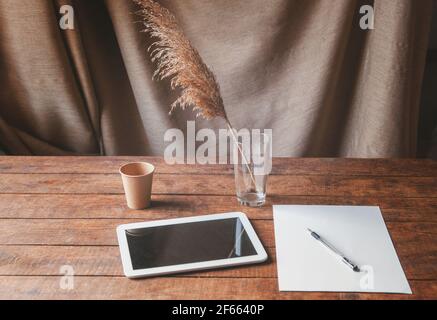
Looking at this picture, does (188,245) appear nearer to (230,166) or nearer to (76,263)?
(76,263)

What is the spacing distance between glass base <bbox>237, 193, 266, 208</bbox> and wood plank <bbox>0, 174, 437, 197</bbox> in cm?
6

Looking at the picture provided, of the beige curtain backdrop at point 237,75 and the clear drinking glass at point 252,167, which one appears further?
the beige curtain backdrop at point 237,75

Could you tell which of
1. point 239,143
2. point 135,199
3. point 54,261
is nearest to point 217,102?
point 239,143

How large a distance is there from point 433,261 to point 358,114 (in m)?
1.01

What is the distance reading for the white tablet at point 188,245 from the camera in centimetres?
101

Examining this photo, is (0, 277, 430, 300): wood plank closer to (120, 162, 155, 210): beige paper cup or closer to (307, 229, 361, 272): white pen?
(307, 229, 361, 272): white pen

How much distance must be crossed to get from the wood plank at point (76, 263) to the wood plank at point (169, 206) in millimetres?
130

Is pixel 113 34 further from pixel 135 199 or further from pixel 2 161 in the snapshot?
pixel 135 199

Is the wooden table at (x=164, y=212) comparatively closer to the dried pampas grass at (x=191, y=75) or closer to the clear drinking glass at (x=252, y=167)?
the clear drinking glass at (x=252, y=167)

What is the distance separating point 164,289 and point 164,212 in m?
0.28

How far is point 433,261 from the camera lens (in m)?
1.03

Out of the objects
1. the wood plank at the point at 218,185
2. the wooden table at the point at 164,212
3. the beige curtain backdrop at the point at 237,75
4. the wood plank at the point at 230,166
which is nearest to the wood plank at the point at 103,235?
the wooden table at the point at 164,212

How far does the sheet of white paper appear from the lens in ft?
3.16

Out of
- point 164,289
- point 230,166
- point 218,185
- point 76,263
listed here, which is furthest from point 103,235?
point 230,166
